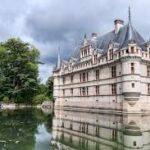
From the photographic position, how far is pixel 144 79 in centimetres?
3203

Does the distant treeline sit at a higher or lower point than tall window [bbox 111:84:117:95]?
higher

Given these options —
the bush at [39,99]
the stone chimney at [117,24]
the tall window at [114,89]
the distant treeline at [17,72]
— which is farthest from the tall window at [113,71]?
the bush at [39,99]

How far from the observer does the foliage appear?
5334 cm

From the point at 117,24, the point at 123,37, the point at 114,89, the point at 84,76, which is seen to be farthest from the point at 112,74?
the point at 117,24

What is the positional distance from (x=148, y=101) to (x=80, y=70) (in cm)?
1265

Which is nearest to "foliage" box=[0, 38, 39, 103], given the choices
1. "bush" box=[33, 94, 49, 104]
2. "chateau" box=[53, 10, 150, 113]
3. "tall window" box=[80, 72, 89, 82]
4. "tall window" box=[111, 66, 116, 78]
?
"bush" box=[33, 94, 49, 104]

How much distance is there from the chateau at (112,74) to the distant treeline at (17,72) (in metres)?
9.98

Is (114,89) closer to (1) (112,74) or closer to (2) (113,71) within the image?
(1) (112,74)

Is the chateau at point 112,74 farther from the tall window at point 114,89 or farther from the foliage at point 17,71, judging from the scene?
the foliage at point 17,71

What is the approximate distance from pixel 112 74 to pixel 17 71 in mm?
25468

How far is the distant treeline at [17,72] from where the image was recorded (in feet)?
175

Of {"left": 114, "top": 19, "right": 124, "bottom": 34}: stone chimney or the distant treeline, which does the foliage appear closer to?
the distant treeline

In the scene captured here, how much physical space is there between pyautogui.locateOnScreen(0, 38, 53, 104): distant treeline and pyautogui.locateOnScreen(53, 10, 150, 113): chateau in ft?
32.7

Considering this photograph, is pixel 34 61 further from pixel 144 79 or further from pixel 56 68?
pixel 144 79
